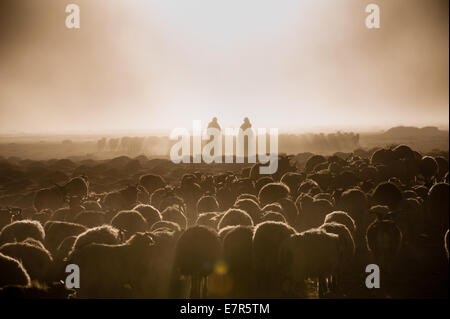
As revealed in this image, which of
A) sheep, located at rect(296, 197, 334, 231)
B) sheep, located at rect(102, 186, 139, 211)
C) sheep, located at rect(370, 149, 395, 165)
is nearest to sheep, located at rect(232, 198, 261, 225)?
sheep, located at rect(296, 197, 334, 231)

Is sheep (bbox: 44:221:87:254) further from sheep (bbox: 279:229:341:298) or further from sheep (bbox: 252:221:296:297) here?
sheep (bbox: 279:229:341:298)

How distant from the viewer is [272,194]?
1577 cm

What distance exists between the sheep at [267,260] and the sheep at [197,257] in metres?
1.00

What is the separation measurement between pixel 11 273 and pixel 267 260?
5397mm

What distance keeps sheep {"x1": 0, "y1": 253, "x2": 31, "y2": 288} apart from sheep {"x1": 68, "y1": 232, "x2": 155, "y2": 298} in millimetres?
948

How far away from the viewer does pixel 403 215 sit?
13555mm

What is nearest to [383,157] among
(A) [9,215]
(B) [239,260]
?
(B) [239,260]

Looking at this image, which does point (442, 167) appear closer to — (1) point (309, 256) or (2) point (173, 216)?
(2) point (173, 216)

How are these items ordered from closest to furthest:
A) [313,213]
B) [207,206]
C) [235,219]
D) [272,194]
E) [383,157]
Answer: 1. [235,219]
2. [313,213]
3. [207,206]
4. [272,194]
5. [383,157]

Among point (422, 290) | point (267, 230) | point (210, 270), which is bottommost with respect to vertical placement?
point (422, 290)

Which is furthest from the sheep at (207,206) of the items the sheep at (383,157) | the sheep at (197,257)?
the sheep at (383,157)
